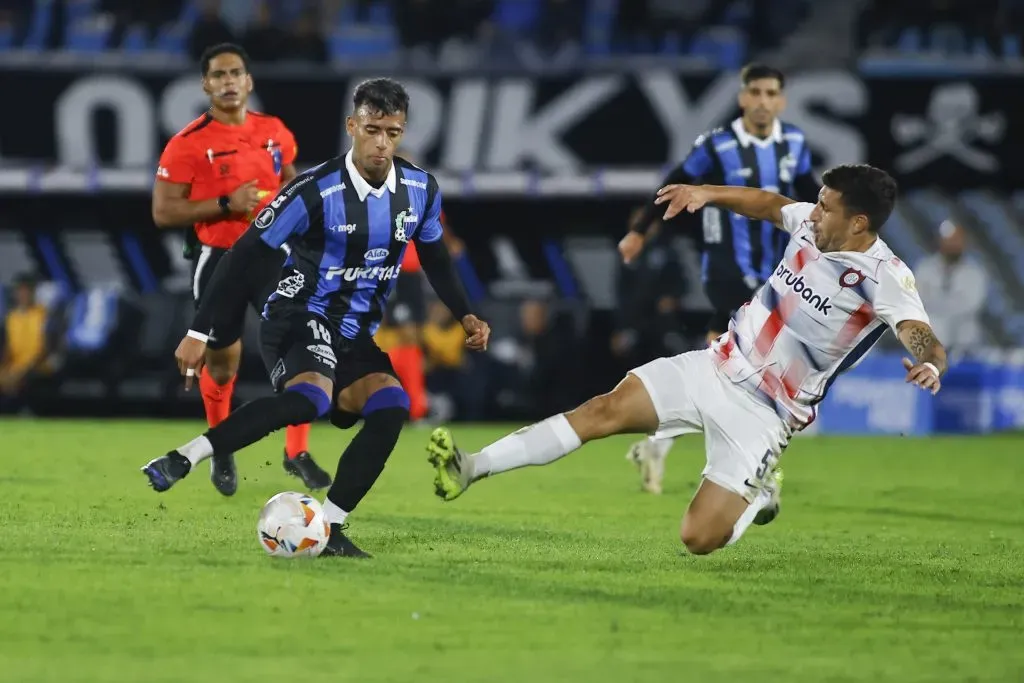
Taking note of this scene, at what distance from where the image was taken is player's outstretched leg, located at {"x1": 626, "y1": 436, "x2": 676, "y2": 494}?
10055 mm

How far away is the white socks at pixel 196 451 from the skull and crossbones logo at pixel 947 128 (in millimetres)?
13192

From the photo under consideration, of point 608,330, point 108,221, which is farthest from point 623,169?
point 108,221

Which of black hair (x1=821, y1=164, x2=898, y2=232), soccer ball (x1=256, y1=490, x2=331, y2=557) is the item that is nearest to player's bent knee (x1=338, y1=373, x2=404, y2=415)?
soccer ball (x1=256, y1=490, x2=331, y2=557)

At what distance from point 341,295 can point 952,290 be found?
11136 mm

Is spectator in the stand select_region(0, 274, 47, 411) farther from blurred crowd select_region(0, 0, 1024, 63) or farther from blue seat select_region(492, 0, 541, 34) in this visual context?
blue seat select_region(492, 0, 541, 34)

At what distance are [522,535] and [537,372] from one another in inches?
395

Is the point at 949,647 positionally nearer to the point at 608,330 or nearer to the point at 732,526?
the point at 732,526

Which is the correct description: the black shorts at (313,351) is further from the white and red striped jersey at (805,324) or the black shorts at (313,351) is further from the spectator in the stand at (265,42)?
the spectator in the stand at (265,42)

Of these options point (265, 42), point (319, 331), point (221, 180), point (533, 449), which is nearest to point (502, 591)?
point (533, 449)

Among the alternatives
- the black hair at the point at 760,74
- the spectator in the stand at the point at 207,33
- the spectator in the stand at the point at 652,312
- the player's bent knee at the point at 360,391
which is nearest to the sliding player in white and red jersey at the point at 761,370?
the player's bent knee at the point at 360,391

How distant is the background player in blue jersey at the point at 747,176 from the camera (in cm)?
968

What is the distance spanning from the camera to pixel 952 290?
16.9 metres

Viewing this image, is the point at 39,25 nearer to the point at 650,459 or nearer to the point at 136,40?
the point at 136,40

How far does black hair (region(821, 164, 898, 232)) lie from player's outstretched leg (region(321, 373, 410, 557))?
77.9 inches
